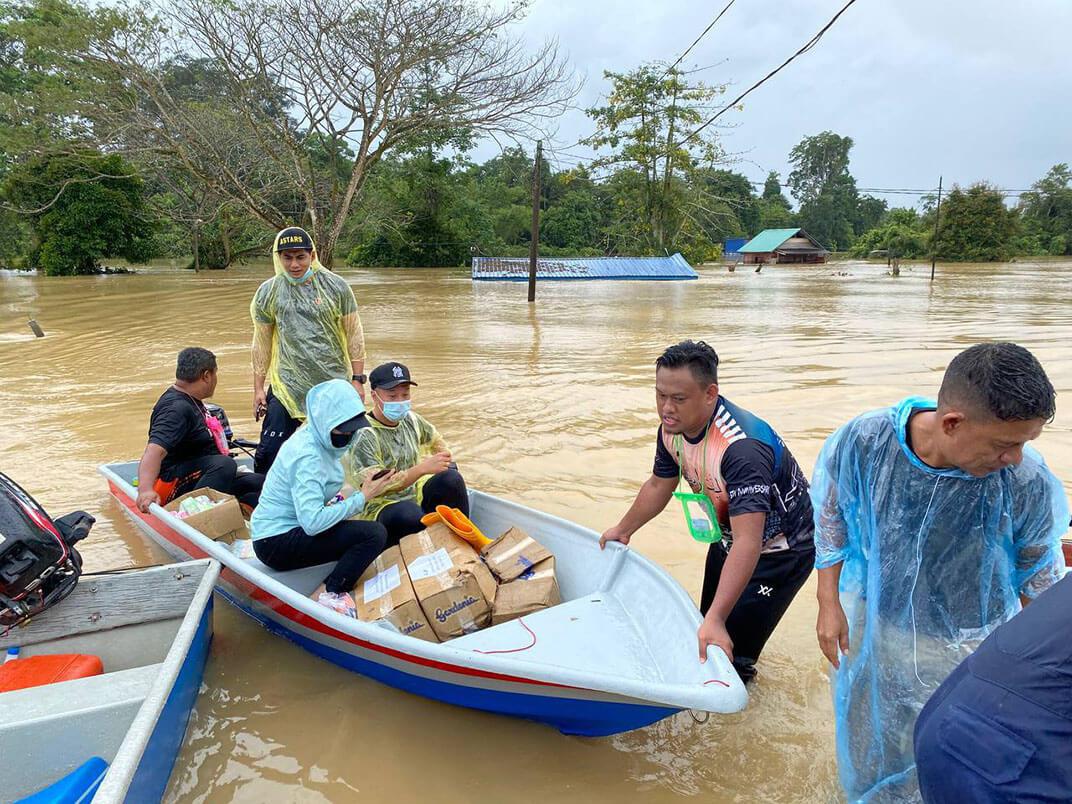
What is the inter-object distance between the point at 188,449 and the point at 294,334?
966 millimetres

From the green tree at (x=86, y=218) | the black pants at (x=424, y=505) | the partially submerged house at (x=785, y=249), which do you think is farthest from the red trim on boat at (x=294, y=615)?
the partially submerged house at (x=785, y=249)

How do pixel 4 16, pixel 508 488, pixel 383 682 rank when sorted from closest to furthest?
pixel 383 682 → pixel 508 488 → pixel 4 16

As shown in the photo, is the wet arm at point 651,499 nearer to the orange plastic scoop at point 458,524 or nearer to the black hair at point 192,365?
the orange plastic scoop at point 458,524

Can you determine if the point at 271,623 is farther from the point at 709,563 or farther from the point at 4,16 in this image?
the point at 4,16

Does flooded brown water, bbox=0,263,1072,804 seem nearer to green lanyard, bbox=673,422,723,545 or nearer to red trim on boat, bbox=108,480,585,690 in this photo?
red trim on boat, bbox=108,480,585,690

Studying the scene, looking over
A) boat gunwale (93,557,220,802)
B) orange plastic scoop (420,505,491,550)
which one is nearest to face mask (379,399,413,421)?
orange plastic scoop (420,505,491,550)

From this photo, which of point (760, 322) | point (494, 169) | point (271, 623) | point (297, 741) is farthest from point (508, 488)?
point (494, 169)

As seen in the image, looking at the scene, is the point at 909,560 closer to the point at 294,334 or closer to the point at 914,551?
the point at 914,551

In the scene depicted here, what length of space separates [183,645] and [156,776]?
1.39 feet

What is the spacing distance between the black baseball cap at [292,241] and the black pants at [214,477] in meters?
1.39

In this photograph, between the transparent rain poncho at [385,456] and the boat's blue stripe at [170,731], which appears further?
the transparent rain poncho at [385,456]

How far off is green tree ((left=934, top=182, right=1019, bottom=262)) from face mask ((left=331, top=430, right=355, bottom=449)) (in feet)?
153

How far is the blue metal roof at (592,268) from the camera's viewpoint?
27625 millimetres

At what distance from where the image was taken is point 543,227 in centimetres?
4284
